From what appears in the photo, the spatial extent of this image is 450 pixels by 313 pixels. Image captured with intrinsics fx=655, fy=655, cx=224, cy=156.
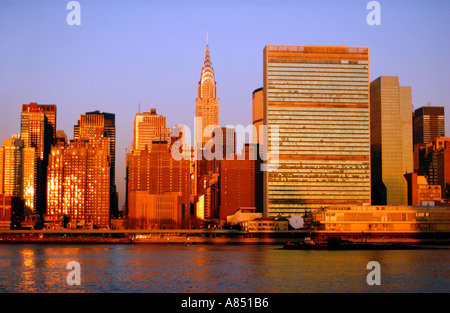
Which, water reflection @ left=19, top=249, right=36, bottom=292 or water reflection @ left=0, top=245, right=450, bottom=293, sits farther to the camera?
water reflection @ left=0, top=245, right=450, bottom=293

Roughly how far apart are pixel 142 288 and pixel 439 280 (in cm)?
3747

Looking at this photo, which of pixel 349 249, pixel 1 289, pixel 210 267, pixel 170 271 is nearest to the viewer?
pixel 1 289

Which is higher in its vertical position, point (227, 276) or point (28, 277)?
point (28, 277)

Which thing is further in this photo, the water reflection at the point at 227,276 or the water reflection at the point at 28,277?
the water reflection at the point at 227,276

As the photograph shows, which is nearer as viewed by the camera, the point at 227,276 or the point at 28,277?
the point at 28,277

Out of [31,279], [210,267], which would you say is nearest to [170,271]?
[210,267]

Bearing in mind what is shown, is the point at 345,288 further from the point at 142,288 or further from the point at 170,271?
the point at 170,271

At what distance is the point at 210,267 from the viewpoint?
339 ft

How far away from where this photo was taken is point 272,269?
3898 inches

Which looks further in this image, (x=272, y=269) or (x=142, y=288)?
(x=272, y=269)
